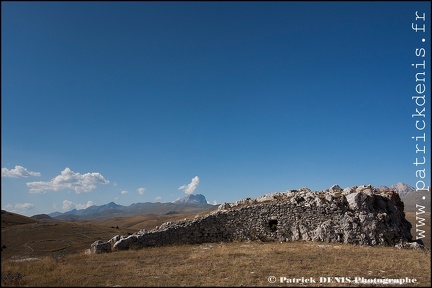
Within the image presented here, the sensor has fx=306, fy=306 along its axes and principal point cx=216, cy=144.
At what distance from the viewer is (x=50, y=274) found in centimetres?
1206

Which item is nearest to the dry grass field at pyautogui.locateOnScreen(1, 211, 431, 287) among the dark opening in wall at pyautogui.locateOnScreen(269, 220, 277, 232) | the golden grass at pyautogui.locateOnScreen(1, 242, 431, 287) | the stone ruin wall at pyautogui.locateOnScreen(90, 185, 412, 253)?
the golden grass at pyautogui.locateOnScreen(1, 242, 431, 287)

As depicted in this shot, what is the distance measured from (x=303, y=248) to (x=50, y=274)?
1350cm

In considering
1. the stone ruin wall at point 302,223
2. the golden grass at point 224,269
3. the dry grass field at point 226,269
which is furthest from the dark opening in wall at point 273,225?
the golden grass at point 224,269

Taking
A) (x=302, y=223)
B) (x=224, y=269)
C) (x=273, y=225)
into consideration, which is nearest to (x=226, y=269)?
(x=224, y=269)

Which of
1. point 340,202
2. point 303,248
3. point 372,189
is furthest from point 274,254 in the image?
point 372,189

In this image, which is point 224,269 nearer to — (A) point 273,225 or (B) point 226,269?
(B) point 226,269

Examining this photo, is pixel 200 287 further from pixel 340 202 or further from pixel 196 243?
pixel 340 202

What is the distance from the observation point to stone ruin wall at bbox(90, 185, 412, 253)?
21.4 meters

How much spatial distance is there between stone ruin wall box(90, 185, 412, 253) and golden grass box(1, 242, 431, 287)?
4.68m

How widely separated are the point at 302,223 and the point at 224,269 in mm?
12114

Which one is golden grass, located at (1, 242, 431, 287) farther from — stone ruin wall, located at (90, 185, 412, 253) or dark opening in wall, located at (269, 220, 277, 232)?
dark opening in wall, located at (269, 220, 277, 232)

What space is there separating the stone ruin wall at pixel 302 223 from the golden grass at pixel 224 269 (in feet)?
15.4

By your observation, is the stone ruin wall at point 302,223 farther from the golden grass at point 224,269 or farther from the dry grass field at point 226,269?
the golden grass at point 224,269

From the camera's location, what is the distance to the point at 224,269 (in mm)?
12508
